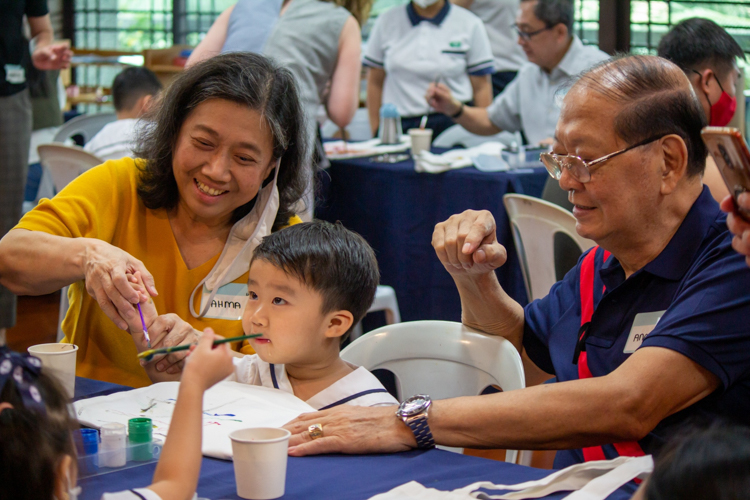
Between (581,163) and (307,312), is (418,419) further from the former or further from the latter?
(581,163)

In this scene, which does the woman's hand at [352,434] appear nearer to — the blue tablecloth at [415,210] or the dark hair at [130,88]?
the blue tablecloth at [415,210]

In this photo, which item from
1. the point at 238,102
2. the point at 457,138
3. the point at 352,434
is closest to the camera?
the point at 352,434

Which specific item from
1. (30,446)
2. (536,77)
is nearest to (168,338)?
(30,446)

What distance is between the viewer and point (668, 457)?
81 centimetres

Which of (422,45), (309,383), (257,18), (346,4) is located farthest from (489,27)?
(309,383)

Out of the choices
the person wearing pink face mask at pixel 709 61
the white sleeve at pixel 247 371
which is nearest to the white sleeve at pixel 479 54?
the person wearing pink face mask at pixel 709 61

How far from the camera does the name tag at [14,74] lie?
3.47 metres

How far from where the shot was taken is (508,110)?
16.3 ft

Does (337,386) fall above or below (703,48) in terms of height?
below

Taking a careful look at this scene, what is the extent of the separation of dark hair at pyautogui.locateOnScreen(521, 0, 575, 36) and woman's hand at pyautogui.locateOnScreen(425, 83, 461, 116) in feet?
2.31

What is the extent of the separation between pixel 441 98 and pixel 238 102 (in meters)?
2.99

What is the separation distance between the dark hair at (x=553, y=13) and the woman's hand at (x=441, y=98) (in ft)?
2.31

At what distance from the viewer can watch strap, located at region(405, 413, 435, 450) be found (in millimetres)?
1317

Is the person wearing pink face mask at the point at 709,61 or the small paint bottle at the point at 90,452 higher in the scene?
the person wearing pink face mask at the point at 709,61
